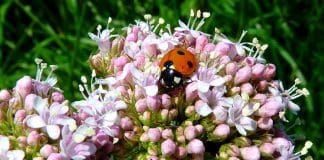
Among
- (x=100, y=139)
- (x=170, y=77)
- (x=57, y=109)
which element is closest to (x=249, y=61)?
(x=170, y=77)

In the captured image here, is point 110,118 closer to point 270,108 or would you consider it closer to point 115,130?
point 115,130

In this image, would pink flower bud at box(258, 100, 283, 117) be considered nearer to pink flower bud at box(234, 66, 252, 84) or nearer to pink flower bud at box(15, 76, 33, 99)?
pink flower bud at box(234, 66, 252, 84)

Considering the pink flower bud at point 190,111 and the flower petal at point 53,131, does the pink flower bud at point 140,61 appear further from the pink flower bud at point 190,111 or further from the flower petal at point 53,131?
the flower petal at point 53,131

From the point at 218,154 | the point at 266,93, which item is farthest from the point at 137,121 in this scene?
the point at 266,93

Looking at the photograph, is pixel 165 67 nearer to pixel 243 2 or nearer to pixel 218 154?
pixel 218 154

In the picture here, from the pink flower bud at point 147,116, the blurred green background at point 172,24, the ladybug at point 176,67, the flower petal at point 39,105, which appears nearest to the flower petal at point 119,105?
the pink flower bud at point 147,116

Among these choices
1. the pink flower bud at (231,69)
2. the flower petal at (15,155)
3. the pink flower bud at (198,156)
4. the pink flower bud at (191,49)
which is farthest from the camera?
the pink flower bud at (191,49)

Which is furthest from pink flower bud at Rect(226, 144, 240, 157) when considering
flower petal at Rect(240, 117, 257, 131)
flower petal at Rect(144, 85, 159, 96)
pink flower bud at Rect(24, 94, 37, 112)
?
pink flower bud at Rect(24, 94, 37, 112)
